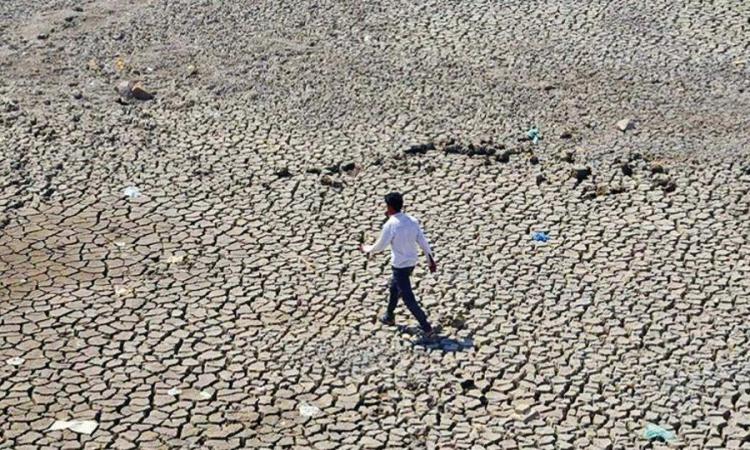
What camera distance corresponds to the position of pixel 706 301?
482 inches

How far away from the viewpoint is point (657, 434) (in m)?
10.4

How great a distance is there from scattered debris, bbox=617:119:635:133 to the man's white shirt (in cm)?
507

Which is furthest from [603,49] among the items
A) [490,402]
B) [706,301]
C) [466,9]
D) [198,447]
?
[198,447]

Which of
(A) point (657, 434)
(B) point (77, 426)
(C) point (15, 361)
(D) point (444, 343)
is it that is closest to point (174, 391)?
(B) point (77, 426)

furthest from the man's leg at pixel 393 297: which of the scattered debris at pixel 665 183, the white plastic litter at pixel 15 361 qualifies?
the scattered debris at pixel 665 183

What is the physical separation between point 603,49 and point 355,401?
8629 millimetres

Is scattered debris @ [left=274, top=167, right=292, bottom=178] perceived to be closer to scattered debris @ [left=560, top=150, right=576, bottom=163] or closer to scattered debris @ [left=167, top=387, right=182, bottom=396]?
scattered debris @ [left=560, top=150, right=576, bottom=163]

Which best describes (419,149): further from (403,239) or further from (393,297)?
(403,239)

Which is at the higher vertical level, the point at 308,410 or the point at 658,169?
the point at 658,169

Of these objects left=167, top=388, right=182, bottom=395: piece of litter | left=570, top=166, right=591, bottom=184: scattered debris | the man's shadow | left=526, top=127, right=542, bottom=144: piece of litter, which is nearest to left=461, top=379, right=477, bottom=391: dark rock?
the man's shadow

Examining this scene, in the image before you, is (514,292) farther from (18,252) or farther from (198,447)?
(18,252)

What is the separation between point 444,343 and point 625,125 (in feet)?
17.3

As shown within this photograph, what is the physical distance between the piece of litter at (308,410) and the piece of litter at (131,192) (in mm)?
4347

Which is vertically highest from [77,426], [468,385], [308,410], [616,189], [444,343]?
[616,189]
